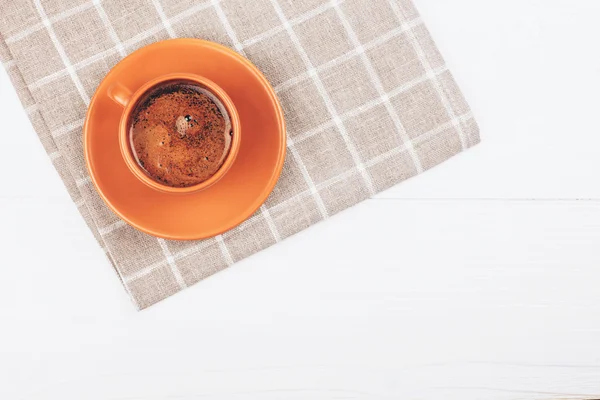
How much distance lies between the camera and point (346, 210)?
2.24 feet

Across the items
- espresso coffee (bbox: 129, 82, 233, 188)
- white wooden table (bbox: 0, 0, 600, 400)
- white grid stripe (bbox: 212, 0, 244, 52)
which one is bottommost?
white wooden table (bbox: 0, 0, 600, 400)

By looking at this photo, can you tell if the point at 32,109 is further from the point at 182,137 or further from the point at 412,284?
the point at 412,284

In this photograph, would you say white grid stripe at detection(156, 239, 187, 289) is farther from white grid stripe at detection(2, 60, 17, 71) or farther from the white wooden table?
white grid stripe at detection(2, 60, 17, 71)

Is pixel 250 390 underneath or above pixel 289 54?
underneath

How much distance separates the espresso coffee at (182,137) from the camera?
0.55 metres

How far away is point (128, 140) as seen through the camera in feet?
1.73

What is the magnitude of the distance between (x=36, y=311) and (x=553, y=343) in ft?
2.26

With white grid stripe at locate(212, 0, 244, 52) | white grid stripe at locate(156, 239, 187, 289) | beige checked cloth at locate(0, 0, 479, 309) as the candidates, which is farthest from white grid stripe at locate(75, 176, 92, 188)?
white grid stripe at locate(212, 0, 244, 52)

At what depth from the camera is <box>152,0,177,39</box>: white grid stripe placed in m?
0.61

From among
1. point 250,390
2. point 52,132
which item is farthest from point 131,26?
point 250,390

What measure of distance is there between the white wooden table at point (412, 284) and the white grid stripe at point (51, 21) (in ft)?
0.52

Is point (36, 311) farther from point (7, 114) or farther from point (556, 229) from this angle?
point (556, 229)

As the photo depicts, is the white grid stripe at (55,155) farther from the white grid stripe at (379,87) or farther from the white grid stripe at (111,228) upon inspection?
the white grid stripe at (379,87)

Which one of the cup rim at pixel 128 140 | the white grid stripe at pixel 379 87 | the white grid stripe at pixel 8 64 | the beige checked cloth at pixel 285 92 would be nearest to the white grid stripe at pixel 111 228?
the beige checked cloth at pixel 285 92
